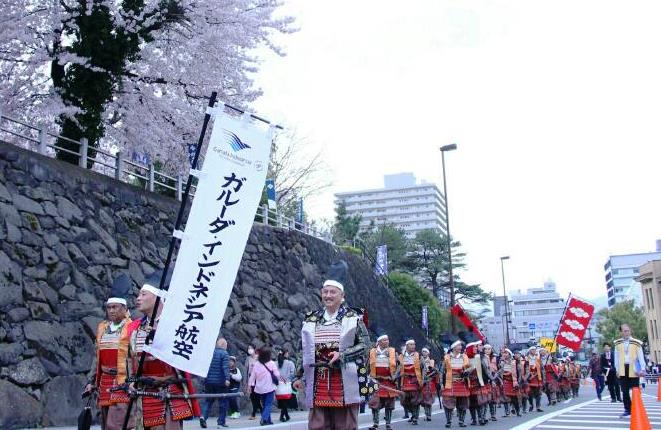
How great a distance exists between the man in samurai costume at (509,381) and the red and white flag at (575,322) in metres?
2.57

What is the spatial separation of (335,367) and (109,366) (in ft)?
7.21

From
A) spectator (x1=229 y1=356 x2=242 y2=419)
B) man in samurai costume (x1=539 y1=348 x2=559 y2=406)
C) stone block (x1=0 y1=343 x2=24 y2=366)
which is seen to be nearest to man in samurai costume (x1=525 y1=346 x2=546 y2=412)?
man in samurai costume (x1=539 y1=348 x2=559 y2=406)

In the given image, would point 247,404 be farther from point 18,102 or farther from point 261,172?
point 261,172

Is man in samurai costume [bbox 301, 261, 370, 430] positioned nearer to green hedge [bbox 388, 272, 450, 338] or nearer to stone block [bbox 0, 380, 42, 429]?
stone block [bbox 0, 380, 42, 429]

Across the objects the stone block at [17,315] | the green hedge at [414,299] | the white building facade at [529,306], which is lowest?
the stone block at [17,315]

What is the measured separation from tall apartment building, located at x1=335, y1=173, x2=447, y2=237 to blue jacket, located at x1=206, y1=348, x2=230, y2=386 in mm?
125078

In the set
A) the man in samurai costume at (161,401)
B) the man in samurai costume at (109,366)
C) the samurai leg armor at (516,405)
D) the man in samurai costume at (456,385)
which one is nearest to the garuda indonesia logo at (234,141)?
the man in samurai costume at (161,401)

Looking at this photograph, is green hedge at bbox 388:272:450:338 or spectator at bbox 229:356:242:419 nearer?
spectator at bbox 229:356:242:419

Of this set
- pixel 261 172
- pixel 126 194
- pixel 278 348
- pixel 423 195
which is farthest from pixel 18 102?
pixel 423 195

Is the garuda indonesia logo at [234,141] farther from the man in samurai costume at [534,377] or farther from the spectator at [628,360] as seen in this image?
the man in samurai costume at [534,377]

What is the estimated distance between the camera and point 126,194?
1716cm

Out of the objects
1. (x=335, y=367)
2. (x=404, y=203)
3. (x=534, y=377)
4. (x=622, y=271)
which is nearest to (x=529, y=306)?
(x=622, y=271)

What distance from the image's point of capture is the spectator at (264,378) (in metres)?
14.9

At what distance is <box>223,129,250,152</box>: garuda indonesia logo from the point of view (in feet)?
19.1
